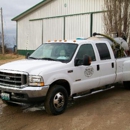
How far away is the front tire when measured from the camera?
19.1 feet

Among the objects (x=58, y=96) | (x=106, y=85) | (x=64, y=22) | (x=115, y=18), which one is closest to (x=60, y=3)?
(x=64, y=22)

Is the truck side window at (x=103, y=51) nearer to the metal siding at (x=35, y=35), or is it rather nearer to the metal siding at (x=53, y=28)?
the metal siding at (x=53, y=28)

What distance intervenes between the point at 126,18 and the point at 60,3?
9710 mm

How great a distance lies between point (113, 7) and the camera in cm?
1412

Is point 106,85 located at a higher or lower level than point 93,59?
lower

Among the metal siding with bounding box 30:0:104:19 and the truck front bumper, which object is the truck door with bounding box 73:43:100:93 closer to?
the truck front bumper

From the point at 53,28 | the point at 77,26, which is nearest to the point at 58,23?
the point at 53,28

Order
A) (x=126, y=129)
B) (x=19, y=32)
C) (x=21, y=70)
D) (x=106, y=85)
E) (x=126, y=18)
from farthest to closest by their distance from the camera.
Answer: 1. (x=19, y=32)
2. (x=126, y=18)
3. (x=106, y=85)
4. (x=21, y=70)
5. (x=126, y=129)

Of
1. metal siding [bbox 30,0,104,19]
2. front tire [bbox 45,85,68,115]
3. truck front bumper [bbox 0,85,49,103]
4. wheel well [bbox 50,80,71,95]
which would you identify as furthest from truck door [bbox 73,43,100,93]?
metal siding [bbox 30,0,104,19]

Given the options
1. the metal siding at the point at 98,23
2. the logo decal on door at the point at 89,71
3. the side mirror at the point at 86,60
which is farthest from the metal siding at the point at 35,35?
the side mirror at the point at 86,60

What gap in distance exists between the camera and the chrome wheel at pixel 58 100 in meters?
5.97

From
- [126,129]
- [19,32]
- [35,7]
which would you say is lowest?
[126,129]

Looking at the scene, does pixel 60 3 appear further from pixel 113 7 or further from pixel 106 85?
pixel 106 85

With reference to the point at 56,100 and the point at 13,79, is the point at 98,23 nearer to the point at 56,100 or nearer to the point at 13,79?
the point at 56,100
